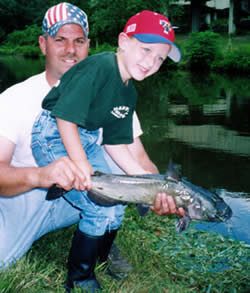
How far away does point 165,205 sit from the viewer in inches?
113

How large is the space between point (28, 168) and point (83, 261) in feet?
2.81

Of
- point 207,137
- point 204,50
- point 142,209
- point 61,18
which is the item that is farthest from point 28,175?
point 204,50

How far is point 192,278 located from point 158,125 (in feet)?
23.5

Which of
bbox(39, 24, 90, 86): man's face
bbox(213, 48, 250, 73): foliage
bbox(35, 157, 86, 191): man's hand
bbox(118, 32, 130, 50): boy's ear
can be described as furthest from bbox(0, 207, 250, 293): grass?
bbox(213, 48, 250, 73): foliage

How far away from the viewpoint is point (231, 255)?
3.97 meters

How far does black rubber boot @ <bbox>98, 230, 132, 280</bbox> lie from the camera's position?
3184mm

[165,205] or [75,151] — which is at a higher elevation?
[75,151]

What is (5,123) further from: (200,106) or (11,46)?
(11,46)

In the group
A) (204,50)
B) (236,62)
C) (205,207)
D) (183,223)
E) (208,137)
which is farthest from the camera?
(204,50)

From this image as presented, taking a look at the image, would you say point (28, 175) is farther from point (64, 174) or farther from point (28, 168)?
point (64, 174)

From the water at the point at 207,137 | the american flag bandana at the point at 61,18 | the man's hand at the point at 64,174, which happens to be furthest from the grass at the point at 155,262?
the american flag bandana at the point at 61,18

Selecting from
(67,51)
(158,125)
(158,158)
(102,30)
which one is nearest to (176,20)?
(102,30)

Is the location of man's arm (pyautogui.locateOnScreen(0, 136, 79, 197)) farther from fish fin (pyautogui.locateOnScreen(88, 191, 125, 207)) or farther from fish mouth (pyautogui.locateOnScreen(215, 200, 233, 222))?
fish mouth (pyautogui.locateOnScreen(215, 200, 233, 222))

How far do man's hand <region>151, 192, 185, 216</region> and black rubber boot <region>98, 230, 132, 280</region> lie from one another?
1.61 ft
